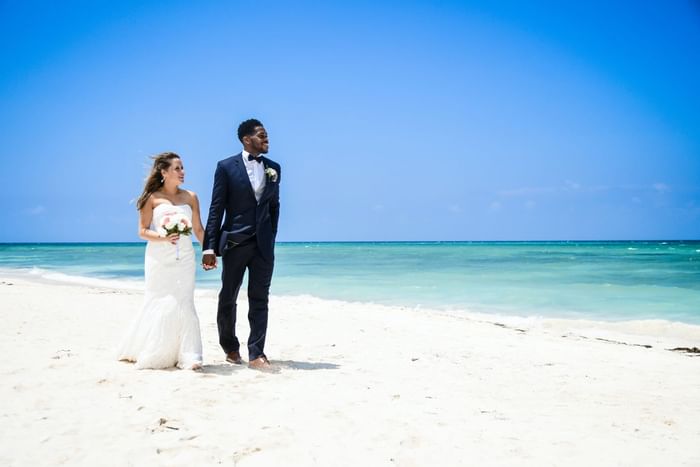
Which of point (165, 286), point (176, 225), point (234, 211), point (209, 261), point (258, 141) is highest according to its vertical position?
point (258, 141)

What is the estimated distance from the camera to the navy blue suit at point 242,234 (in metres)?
4.86

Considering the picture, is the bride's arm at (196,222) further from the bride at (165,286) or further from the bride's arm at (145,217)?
the bride's arm at (145,217)

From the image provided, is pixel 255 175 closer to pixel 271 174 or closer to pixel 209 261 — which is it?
pixel 271 174

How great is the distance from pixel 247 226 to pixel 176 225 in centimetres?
65

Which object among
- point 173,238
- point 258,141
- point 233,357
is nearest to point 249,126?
point 258,141

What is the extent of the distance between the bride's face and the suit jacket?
0.36 meters

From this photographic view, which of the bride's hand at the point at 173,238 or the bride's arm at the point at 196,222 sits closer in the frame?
the bride's hand at the point at 173,238

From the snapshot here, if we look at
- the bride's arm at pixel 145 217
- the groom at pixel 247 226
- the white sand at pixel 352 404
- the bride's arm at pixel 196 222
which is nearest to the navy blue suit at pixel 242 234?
the groom at pixel 247 226

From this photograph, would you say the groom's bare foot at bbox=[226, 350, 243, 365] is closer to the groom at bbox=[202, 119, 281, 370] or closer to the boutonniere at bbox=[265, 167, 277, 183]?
the groom at bbox=[202, 119, 281, 370]

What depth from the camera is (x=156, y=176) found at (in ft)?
16.2

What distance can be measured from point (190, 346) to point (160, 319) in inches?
14.6

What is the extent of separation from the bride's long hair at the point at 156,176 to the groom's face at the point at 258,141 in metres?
0.72

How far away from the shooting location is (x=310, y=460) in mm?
2848

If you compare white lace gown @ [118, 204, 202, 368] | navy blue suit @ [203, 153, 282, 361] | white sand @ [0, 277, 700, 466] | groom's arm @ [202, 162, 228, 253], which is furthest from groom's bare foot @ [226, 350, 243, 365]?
groom's arm @ [202, 162, 228, 253]
